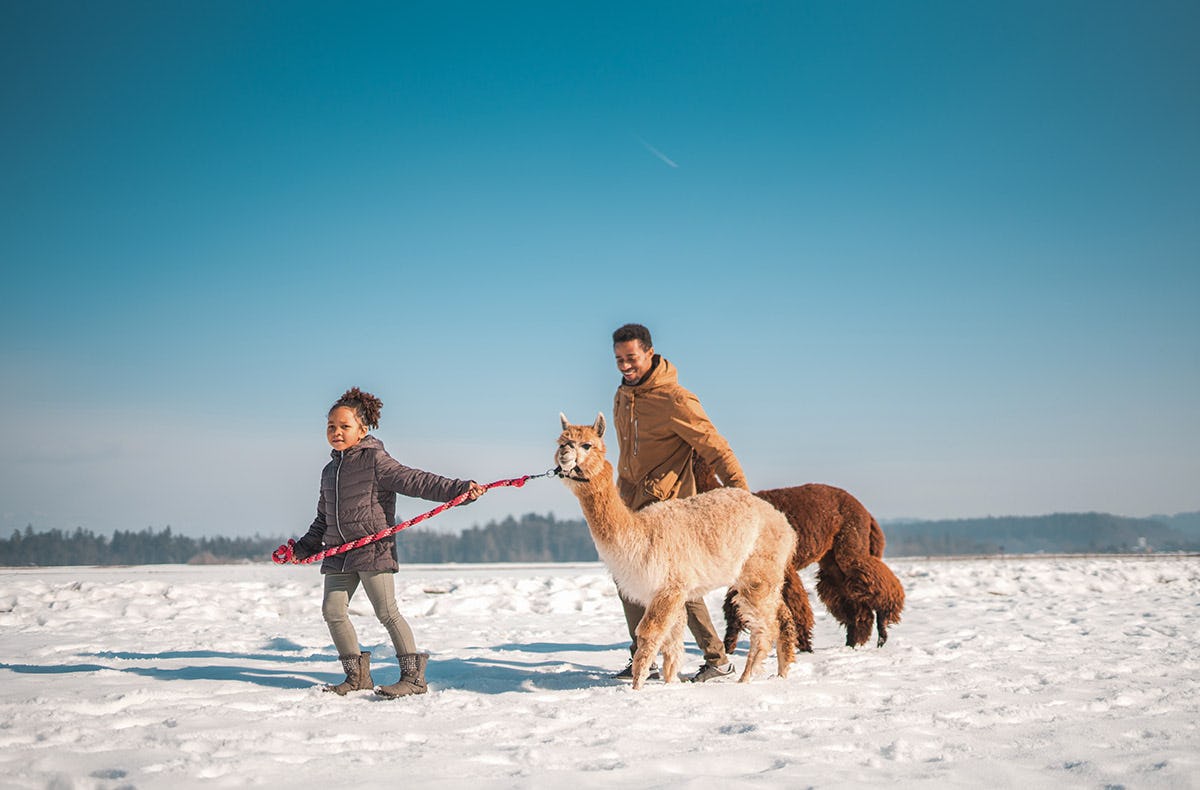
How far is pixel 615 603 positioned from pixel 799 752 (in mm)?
7437

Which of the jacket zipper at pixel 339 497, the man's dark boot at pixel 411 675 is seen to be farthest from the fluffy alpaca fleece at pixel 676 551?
the jacket zipper at pixel 339 497

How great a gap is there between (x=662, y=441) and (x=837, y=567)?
2128mm

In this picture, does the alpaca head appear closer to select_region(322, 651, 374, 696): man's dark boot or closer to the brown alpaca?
select_region(322, 651, 374, 696): man's dark boot

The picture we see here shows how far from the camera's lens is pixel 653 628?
4.76m

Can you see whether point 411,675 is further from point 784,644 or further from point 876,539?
point 876,539

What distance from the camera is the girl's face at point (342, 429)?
194 inches

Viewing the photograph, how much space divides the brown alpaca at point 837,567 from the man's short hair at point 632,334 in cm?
171

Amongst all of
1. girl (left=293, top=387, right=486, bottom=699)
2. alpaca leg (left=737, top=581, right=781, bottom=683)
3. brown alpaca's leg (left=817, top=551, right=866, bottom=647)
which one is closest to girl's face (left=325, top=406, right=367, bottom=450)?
girl (left=293, top=387, right=486, bottom=699)

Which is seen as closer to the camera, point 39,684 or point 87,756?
point 87,756

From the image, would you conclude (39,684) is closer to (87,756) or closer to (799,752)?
(87,756)

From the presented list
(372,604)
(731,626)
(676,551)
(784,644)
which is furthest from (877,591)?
(372,604)

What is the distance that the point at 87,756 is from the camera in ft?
10.6

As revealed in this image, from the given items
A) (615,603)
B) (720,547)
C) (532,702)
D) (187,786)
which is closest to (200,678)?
(532,702)

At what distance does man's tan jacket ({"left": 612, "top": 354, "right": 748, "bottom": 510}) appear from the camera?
214 inches
